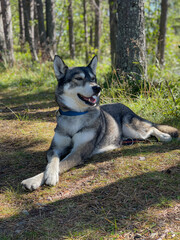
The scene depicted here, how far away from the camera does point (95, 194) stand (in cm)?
299

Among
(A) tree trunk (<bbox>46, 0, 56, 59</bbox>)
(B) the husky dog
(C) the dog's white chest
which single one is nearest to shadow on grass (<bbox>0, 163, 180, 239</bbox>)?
(B) the husky dog

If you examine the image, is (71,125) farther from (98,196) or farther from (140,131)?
(140,131)

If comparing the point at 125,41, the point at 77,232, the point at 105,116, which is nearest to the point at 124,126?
the point at 105,116

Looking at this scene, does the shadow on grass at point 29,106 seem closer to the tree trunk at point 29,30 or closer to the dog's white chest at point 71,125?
the dog's white chest at point 71,125

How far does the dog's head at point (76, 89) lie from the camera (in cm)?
378

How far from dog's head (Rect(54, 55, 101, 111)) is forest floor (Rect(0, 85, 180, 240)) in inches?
36.5

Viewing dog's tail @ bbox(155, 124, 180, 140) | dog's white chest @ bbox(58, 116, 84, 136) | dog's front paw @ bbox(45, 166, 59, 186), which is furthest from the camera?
dog's tail @ bbox(155, 124, 180, 140)

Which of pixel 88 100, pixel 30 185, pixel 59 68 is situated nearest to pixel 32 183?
pixel 30 185

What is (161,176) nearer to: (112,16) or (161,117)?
(161,117)

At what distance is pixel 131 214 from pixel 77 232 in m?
0.60

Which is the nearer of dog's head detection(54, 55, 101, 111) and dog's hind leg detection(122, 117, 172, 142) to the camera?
dog's head detection(54, 55, 101, 111)

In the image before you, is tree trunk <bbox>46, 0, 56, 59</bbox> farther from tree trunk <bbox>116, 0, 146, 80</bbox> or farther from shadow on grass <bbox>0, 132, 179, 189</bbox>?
shadow on grass <bbox>0, 132, 179, 189</bbox>

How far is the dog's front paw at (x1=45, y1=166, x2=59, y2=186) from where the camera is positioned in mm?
3170

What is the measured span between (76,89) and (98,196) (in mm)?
1639
